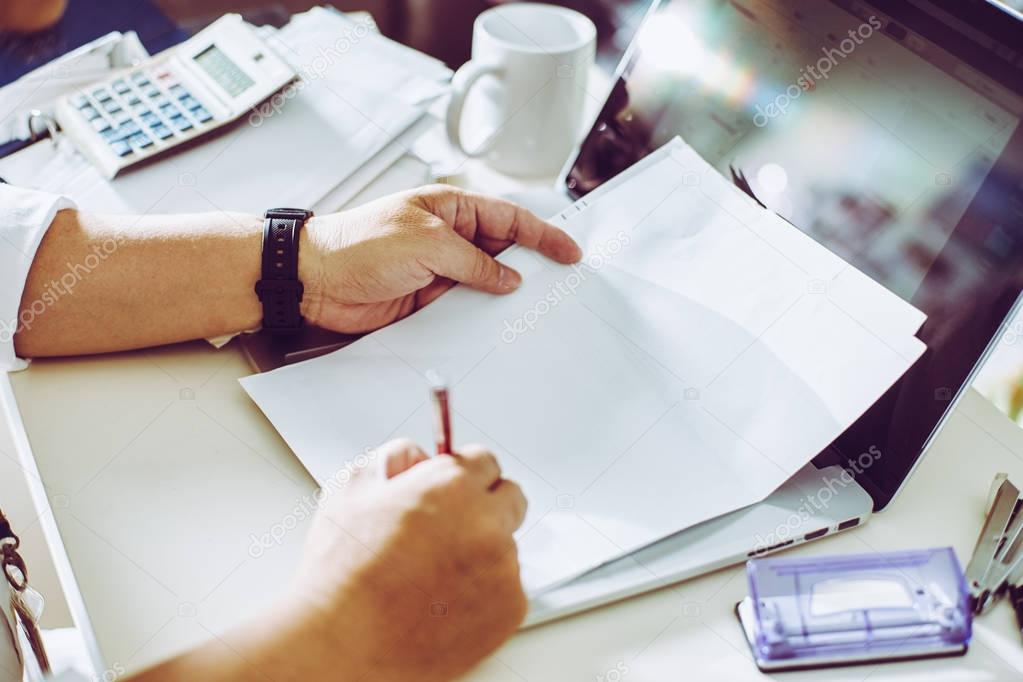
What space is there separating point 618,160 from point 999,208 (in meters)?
0.37

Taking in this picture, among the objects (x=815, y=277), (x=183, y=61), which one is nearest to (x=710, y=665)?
(x=815, y=277)

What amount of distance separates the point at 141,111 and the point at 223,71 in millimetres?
99

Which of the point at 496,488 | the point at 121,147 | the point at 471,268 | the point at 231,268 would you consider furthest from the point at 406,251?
the point at 121,147

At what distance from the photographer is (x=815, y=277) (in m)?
0.68

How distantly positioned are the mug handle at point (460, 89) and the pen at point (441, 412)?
1.47 feet

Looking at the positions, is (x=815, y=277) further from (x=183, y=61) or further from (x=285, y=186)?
(x=183, y=61)

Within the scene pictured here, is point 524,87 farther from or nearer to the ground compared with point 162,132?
farther from the ground

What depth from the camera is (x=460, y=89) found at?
0.89 m
